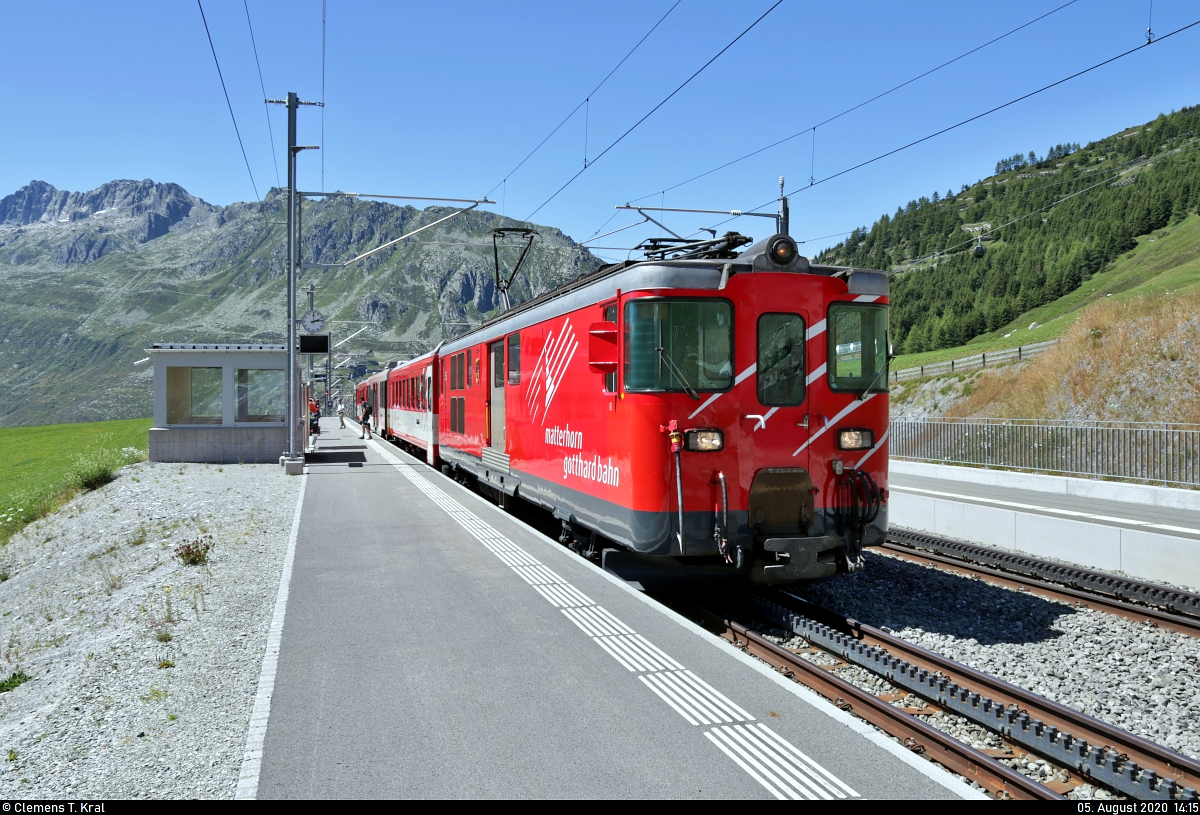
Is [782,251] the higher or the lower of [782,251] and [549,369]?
the higher

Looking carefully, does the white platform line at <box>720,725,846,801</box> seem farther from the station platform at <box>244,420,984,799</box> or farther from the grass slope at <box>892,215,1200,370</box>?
the grass slope at <box>892,215,1200,370</box>

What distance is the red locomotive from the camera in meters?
7.72

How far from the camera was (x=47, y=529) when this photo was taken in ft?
67.8

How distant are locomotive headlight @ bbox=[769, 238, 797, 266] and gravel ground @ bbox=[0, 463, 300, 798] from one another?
18.9 feet

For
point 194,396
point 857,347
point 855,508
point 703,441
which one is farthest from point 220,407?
point 855,508

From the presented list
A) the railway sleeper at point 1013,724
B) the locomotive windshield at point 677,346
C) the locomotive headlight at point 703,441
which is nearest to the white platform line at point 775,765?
the railway sleeper at point 1013,724

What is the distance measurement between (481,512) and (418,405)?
483 inches

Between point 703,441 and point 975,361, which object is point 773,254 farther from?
point 975,361

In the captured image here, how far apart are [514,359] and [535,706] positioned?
7621 mm

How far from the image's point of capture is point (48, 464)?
1607 inches

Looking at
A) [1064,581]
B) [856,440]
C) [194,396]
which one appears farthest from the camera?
[194,396]

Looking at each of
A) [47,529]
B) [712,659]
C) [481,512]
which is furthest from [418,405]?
[712,659]

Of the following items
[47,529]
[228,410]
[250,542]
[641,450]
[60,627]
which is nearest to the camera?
[641,450]

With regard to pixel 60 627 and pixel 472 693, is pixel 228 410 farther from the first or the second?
pixel 472 693
